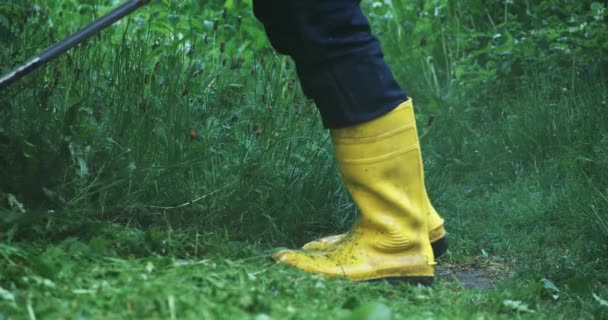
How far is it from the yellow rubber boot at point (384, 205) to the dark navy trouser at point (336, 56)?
2.0 inches

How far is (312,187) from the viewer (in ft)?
10.1

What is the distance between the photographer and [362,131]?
2439mm

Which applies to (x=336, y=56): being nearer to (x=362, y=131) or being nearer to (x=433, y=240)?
(x=362, y=131)

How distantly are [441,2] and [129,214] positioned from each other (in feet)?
9.11

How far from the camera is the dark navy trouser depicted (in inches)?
92.4

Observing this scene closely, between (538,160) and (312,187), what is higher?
(312,187)

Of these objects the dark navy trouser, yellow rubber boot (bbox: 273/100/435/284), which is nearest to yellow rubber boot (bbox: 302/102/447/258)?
yellow rubber boot (bbox: 273/100/435/284)

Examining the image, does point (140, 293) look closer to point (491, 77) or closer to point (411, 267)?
point (411, 267)

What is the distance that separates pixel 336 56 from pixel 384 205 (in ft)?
1.38

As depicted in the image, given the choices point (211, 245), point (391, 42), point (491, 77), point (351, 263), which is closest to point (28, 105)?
point (211, 245)

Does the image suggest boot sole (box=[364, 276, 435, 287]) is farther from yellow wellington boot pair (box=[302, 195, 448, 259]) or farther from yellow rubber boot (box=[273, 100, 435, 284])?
yellow wellington boot pair (box=[302, 195, 448, 259])

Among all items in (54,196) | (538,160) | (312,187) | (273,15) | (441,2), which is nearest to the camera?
(273,15)

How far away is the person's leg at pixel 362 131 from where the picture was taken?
2367 millimetres

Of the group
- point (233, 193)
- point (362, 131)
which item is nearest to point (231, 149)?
point (233, 193)
